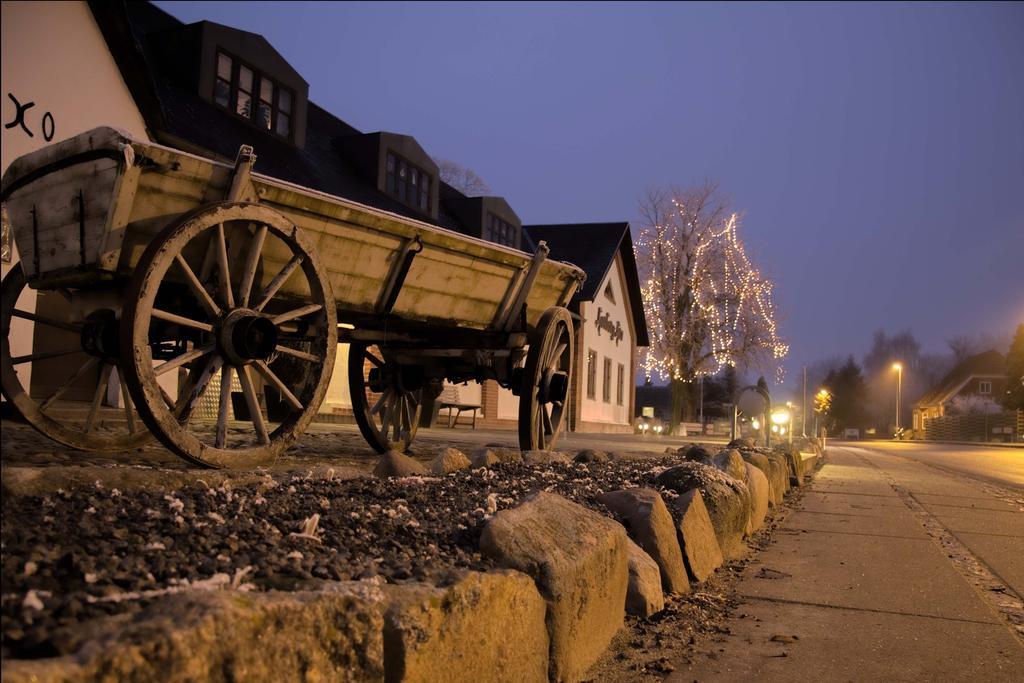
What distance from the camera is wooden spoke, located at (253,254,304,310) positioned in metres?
3.96

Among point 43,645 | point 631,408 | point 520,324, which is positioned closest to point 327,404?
point 520,324

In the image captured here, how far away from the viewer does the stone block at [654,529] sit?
348cm

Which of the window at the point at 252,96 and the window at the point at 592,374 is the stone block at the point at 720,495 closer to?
the window at the point at 252,96

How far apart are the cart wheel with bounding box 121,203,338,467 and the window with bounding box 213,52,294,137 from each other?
10267 mm

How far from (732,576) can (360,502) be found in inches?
86.3

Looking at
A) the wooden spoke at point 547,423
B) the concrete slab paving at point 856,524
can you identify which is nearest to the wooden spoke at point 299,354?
the wooden spoke at point 547,423

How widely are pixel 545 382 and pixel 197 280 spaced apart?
2.99 meters

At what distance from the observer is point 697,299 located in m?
33.9

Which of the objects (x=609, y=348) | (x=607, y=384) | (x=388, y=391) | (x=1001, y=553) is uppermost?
(x=609, y=348)

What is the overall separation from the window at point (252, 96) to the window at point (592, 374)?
41.7ft

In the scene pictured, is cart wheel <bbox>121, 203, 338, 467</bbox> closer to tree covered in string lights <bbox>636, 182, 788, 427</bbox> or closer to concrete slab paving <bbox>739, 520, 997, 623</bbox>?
concrete slab paving <bbox>739, 520, 997, 623</bbox>

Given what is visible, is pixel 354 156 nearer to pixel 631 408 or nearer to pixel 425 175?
pixel 425 175

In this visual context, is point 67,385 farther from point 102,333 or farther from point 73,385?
point 102,333

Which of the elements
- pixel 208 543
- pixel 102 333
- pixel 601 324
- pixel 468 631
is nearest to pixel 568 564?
pixel 468 631
